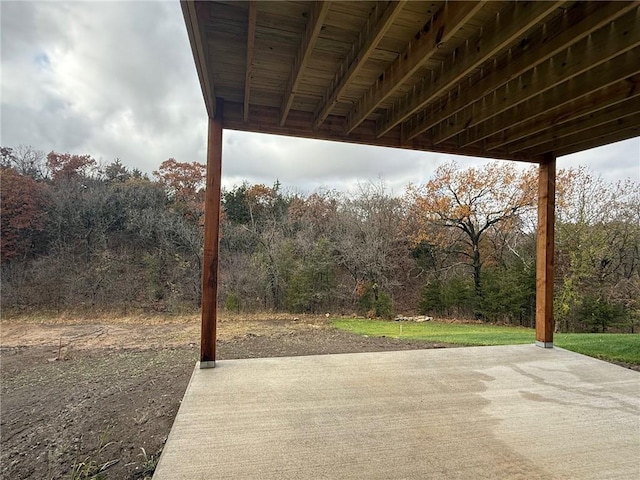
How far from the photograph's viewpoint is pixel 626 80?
215 cm

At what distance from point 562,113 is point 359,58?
1978mm

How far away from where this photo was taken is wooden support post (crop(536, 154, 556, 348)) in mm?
3602

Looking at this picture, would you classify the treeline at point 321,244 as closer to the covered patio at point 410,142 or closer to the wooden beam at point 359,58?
the covered patio at point 410,142

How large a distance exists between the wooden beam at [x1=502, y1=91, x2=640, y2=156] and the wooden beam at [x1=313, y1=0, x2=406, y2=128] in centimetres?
191

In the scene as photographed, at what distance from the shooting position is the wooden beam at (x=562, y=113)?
217 cm

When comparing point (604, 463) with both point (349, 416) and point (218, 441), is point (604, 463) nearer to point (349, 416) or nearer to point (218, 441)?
point (349, 416)

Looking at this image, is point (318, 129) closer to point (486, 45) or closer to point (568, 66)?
point (486, 45)

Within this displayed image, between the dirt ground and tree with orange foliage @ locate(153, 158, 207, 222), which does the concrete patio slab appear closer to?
the dirt ground

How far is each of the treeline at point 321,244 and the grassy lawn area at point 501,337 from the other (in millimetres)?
1269

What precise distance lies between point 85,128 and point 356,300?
861 centimetres

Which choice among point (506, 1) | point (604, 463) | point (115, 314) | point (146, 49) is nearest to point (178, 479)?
point (604, 463)

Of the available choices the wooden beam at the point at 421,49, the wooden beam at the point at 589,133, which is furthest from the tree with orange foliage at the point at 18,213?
the wooden beam at the point at 589,133

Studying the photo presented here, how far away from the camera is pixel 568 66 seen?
193 centimetres

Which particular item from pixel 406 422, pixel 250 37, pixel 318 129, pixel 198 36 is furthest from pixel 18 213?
pixel 406 422
